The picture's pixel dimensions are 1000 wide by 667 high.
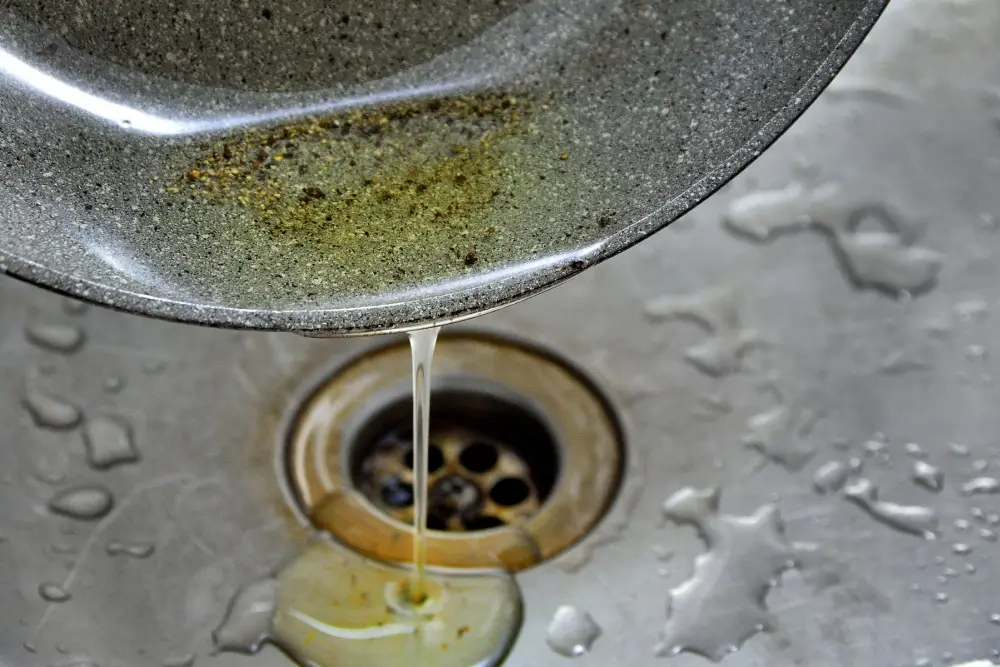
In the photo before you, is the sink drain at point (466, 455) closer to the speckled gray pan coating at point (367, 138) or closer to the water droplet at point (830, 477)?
the water droplet at point (830, 477)

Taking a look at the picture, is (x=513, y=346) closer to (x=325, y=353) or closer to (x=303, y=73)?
(x=325, y=353)

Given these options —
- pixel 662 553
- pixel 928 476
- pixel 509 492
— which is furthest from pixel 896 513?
pixel 509 492

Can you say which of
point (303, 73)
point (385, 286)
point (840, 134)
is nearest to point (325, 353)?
point (303, 73)

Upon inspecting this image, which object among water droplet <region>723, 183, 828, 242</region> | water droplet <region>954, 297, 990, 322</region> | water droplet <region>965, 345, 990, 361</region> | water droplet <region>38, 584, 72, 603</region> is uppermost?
water droplet <region>723, 183, 828, 242</region>

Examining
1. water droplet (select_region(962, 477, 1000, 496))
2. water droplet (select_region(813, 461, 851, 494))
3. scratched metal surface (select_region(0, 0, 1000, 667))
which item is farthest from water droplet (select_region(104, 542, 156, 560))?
water droplet (select_region(962, 477, 1000, 496))

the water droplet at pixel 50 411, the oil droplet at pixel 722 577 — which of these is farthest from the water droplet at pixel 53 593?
the oil droplet at pixel 722 577

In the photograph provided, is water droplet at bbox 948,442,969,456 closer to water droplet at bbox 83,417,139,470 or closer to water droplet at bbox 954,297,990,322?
water droplet at bbox 954,297,990,322

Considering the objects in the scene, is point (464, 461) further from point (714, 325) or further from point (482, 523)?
point (714, 325)
